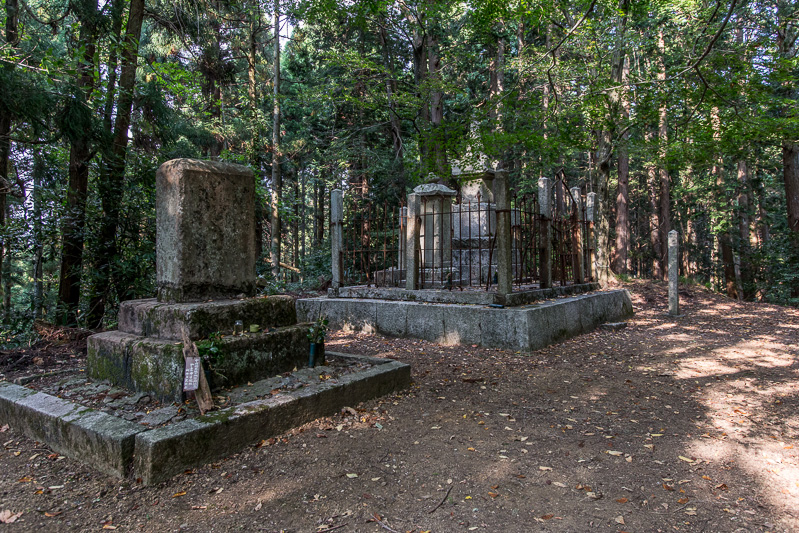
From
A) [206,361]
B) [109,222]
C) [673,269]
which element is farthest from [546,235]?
[109,222]

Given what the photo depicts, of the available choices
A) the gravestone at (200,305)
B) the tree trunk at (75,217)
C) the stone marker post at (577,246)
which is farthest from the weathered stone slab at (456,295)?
the tree trunk at (75,217)

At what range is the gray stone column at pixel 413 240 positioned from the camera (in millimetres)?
7273

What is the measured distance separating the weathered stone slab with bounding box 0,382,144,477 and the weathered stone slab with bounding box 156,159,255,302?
3.63ft

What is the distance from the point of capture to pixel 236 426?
2.94m

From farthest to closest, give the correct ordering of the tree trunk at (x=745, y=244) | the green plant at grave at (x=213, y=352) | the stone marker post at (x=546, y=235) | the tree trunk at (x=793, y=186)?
the tree trunk at (x=745, y=244) → the tree trunk at (x=793, y=186) → the stone marker post at (x=546, y=235) → the green plant at grave at (x=213, y=352)

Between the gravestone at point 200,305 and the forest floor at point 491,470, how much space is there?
0.76 meters

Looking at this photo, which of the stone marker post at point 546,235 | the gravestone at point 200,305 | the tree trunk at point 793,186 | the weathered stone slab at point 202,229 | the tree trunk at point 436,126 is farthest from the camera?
the tree trunk at point 793,186

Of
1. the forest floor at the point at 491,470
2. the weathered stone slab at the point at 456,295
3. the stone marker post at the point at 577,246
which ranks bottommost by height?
the forest floor at the point at 491,470

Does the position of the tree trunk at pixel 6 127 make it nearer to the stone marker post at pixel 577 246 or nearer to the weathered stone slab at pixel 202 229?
the weathered stone slab at pixel 202 229

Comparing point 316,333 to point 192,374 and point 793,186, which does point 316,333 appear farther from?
point 793,186

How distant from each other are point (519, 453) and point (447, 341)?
11.7 ft

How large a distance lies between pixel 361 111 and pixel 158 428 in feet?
49.3

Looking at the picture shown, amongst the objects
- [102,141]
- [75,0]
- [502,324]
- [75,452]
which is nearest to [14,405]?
[75,452]

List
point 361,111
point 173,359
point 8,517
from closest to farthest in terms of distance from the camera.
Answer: point 8,517
point 173,359
point 361,111
